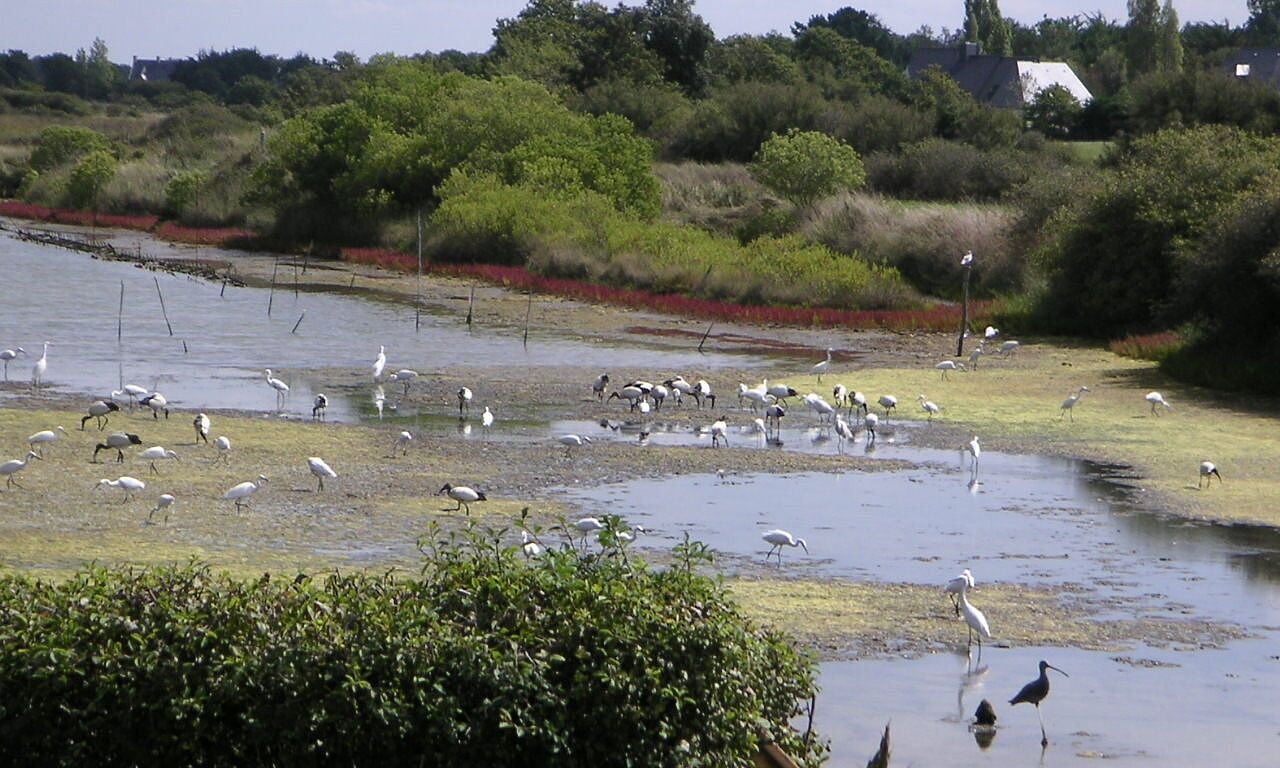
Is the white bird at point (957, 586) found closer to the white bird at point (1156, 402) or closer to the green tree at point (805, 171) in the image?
the white bird at point (1156, 402)

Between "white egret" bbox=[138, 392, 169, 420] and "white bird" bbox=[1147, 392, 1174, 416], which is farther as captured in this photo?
"white bird" bbox=[1147, 392, 1174, 416]

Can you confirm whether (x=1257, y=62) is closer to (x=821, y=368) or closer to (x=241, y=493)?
(x=821, y=368)

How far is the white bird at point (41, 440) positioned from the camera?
58.6 feet

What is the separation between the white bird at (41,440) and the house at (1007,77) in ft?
218

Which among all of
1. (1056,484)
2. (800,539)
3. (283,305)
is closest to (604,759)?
(800,539)

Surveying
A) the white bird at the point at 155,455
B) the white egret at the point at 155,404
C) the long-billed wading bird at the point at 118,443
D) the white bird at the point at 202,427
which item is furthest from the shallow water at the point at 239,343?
the white bird at the point at 155,455

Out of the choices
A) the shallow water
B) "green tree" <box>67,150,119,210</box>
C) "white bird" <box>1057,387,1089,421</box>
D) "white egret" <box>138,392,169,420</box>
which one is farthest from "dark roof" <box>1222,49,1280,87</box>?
"white egret" <box>138,392,169,420</box>

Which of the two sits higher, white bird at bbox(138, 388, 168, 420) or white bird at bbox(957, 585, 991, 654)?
white bird at bbox(957, 585, 991, 654)

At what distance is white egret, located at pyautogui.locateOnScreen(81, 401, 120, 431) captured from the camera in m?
20.2

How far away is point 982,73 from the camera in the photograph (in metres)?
89.2

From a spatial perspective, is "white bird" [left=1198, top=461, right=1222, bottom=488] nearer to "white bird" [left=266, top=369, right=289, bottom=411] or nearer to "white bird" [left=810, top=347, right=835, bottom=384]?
"white bird" [left=810, top=347, right=835, bottom=384]

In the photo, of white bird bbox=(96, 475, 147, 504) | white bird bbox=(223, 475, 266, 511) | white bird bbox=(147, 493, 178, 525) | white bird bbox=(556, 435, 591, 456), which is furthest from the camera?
white bird bbox=(556, 435, 591, 456)

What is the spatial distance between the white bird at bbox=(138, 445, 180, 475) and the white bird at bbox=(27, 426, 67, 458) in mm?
994

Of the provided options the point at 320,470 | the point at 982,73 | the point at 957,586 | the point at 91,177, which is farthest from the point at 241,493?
the point at 982,73
